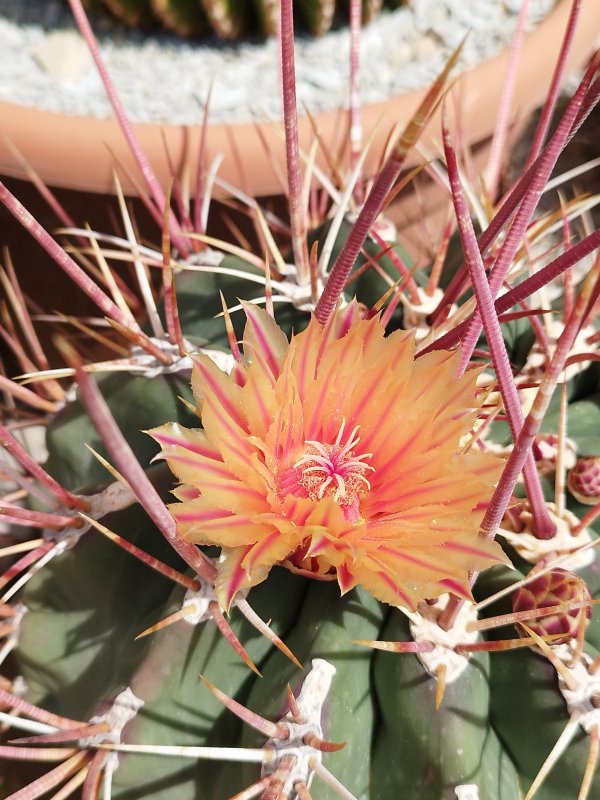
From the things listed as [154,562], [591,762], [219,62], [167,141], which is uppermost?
[219,62]

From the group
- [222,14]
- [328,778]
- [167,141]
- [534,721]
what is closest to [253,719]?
[328,778]

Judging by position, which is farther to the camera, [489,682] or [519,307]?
[519,307]

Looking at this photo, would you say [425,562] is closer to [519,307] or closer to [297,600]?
[297,600]

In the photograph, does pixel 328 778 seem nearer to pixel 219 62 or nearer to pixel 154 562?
pixel 154 562

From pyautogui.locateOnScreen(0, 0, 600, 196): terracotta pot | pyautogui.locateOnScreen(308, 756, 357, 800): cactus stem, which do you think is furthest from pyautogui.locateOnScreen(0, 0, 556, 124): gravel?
pyautogui.locateOnScreen(308, 756, 357, 800): cactus stem

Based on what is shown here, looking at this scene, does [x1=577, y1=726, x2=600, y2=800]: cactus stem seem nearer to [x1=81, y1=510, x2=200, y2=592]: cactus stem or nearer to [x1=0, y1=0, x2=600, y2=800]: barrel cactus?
[x1=0, y1=0, x2=600, y2=800]: barrel cactus

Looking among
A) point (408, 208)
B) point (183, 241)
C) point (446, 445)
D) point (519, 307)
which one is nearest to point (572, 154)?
point (408, 208)
